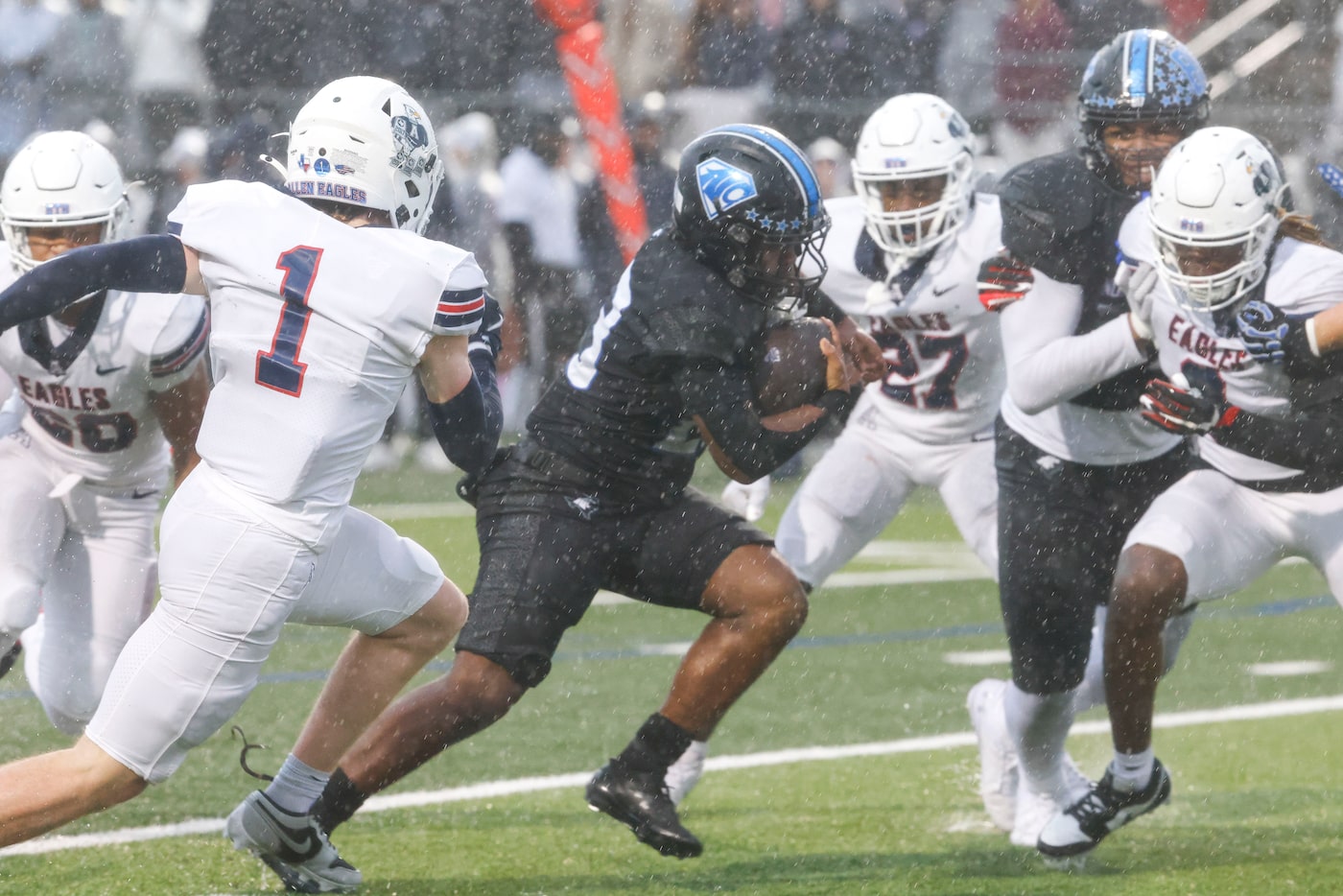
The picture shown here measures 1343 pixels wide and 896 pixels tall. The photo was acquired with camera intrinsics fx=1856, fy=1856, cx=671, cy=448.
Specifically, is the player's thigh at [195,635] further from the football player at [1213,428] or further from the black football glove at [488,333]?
the football player at [1213,428]

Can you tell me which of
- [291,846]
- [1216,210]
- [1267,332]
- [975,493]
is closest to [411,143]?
[291,846]

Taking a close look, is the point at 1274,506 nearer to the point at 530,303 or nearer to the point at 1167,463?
the point at 1167,463

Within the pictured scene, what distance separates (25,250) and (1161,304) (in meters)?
2.57

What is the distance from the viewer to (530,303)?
10.3 m

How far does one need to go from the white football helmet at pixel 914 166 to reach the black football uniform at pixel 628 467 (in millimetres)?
1150

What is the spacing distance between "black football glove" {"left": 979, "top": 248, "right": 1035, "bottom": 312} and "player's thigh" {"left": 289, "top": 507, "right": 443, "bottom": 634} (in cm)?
137

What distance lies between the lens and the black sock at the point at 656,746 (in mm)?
3672

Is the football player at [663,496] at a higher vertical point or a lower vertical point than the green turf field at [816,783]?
higher

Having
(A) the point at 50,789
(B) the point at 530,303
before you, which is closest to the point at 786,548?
(A) the point at 50,789

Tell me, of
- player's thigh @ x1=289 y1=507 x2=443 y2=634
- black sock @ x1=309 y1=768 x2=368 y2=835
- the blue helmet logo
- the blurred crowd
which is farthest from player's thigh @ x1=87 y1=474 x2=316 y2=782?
the blurred crowd

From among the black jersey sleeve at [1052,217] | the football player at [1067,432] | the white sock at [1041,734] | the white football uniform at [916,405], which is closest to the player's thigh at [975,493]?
the white football uniform at [916,405]

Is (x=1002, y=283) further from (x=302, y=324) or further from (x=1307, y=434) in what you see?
(x=302, y=324)

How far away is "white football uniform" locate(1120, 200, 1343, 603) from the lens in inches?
155

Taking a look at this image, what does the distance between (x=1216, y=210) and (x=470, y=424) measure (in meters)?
1.68
